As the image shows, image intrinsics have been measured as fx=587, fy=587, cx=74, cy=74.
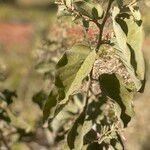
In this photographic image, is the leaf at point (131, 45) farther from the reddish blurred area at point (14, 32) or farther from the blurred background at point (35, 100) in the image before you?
the reddish blurred area at point (14, 32)

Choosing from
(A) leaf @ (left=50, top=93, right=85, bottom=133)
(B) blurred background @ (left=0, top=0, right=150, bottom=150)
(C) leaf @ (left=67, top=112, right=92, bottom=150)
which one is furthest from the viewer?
(B) blurred background @ (left=0, top=0, right=150, bottom=150)

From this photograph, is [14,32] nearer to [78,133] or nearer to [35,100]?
[35,100]

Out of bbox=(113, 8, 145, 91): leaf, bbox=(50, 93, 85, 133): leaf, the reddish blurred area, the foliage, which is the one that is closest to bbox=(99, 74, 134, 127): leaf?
the foliage

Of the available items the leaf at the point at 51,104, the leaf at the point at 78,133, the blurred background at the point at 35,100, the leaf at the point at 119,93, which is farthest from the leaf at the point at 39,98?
the leaf at the point at 119,93

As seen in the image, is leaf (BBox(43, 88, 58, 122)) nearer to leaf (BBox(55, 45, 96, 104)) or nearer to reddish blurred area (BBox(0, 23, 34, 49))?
leaf (BBox(55, 45, 96, 104))

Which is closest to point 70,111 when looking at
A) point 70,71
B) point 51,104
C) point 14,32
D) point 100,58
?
point 51,104

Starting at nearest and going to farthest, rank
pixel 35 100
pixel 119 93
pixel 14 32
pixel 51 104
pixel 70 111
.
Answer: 1. pixel 119 93
2. pixel 51 104
3. pixel 70 111
4. pixel 35 100
5. pixel 14 32
